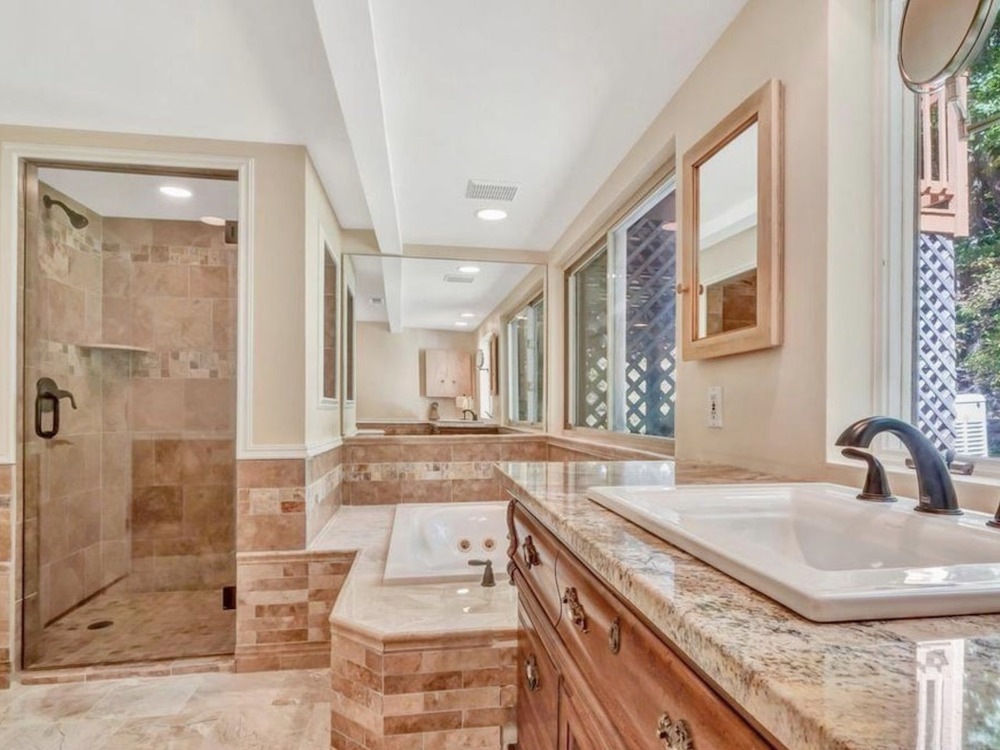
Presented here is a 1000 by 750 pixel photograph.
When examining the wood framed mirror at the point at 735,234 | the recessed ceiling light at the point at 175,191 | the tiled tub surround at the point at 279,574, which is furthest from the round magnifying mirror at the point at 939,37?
the recessed ceiling light at the point at 175,191

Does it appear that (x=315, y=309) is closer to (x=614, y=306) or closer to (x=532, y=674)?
(x=614, y=306)

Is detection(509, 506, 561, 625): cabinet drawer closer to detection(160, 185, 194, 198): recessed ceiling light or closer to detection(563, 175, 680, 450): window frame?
detection(563, 175, 680, 450): window frame

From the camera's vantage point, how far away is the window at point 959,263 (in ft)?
3.04

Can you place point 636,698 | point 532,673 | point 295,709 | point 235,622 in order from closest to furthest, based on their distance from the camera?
point 636,698 → point 532,673 → point 295,709 → point 235,622

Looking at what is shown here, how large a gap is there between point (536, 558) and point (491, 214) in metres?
2.29

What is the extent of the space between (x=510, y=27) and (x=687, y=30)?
49 centimetres

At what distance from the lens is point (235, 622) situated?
7.73 ft

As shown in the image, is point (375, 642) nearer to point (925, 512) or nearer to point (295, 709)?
point (295, 709)

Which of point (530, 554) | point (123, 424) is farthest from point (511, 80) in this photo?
point (123, 424)

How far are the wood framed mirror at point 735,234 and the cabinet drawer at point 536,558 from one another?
71 centimetres

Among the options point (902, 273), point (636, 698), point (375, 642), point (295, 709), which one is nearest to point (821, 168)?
point (902, 273)

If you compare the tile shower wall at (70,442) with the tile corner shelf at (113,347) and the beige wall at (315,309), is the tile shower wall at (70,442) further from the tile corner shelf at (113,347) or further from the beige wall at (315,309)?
the beige wall at (315,309)

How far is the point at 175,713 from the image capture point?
77.2 inches

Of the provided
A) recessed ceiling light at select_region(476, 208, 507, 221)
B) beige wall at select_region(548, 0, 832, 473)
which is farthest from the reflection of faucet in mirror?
recessed ceiling light at select_region(476, 208, 507, 221)
